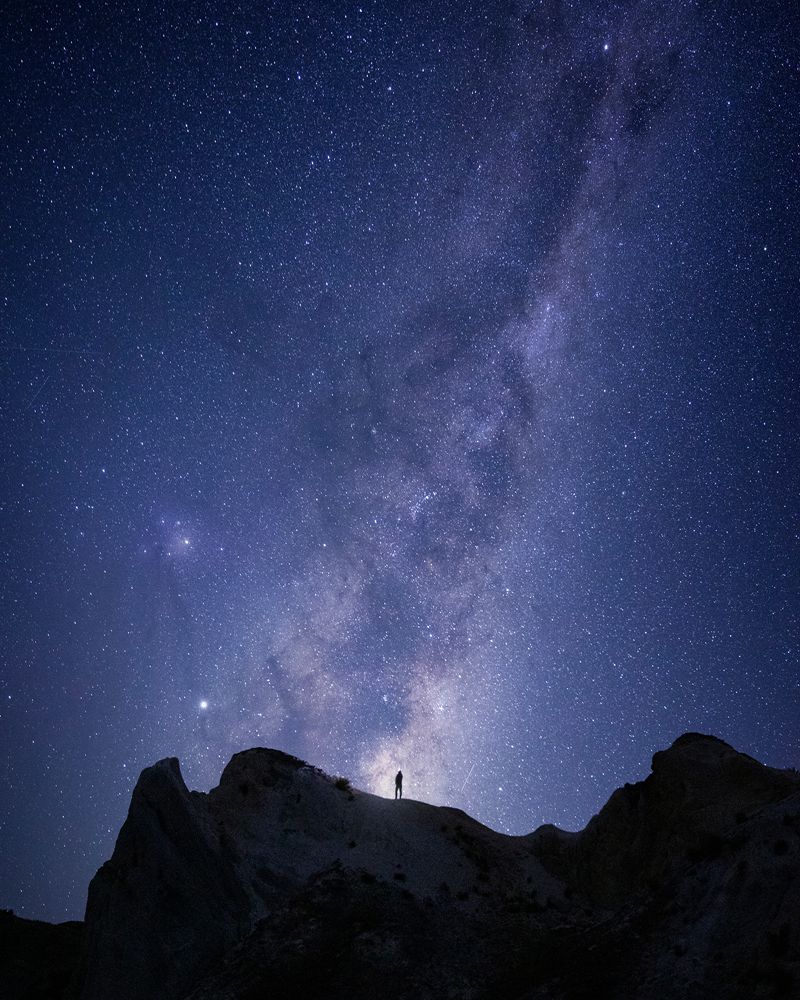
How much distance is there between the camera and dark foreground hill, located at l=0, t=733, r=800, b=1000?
61.1ft

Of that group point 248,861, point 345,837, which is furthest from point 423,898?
point 248,861

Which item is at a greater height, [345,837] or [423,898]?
[345,837]

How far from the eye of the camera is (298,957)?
22031mm

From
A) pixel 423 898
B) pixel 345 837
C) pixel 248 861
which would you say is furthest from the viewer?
pixel 345 837

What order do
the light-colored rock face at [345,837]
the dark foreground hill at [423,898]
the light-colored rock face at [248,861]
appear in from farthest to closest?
1. the light-colored rock face at [345,837]
2. the light-colored rock face at [248,861]
3. the dark foreground hill at [423,898]

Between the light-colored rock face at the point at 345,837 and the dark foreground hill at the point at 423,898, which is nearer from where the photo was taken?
the dark foreground hill at the point at 423,898

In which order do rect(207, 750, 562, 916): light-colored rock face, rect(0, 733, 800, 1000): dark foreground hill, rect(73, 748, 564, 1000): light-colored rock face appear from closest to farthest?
rect(0, 733, 800, 1000): dark foreground hill
rect(73, 748, 564, 1000): light-colored rock face
rect(207, 750, 562, 916): light-colored rock face

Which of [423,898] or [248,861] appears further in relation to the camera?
[248,861]

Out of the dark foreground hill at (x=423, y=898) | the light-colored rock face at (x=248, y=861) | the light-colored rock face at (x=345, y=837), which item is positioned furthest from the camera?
the light-colored rock face at (x=345, y=837)

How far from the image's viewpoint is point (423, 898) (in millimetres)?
27391

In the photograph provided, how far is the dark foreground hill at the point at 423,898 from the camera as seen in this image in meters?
18.6

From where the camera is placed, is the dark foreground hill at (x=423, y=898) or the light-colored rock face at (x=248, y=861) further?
the light-colored rock face at (x=248, y=861)

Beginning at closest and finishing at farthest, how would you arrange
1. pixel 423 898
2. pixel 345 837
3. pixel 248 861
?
pixel 423 898
pixel 248 861
pixel 345 837

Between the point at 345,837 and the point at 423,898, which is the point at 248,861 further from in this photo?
the point at 423,898
